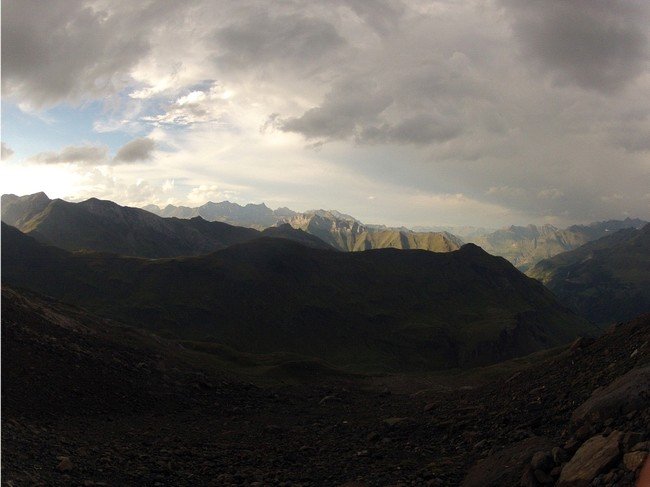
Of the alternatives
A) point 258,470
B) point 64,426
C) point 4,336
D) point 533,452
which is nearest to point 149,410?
point 64,426

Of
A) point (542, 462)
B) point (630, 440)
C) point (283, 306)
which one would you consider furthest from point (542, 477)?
point (283, 306)

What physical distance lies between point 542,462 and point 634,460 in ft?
8.82

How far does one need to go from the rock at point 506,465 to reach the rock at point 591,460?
3.86ft

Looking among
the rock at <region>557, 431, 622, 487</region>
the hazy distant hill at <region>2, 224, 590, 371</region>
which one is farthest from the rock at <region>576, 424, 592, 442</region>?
the hazy distant hill at <region>2, 224, 590, 371</region>

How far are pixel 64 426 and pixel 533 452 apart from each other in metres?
21.3

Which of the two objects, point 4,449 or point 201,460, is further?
point 201,460

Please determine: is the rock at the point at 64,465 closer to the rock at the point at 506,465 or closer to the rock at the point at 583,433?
the rock at the point at 506,465

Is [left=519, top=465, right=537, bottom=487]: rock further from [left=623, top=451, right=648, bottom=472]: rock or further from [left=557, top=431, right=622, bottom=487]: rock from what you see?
[left=623, top=451, right=648, bottom=472]: rock

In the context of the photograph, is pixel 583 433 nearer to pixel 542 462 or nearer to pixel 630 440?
pixel 542 462

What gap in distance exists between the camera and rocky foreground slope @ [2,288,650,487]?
12789 mm

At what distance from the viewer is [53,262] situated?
5960 inches

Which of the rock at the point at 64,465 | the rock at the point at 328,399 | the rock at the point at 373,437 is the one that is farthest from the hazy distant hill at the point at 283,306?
the rock at the point at 64,465

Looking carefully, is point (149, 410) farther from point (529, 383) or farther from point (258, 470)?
point (529, 383)

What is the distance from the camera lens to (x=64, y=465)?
14.0 m
